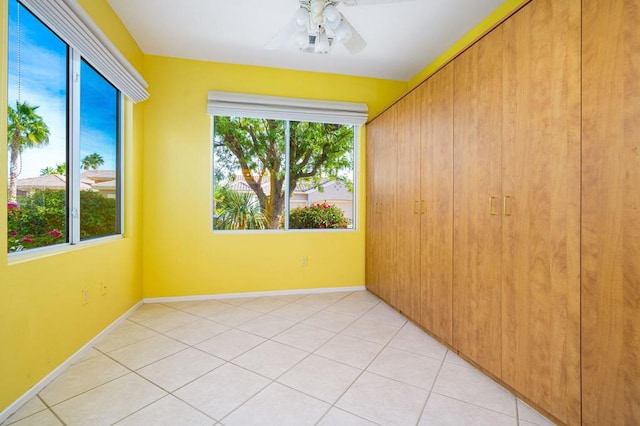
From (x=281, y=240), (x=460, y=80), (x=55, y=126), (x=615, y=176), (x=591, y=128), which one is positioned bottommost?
(x=281, y=240)

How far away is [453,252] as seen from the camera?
7.33 feet

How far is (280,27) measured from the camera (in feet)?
9.11

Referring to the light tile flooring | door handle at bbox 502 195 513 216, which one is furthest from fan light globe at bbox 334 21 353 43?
the light tile flooring

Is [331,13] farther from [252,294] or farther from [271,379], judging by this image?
[252,294]

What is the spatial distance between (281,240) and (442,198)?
1.98m

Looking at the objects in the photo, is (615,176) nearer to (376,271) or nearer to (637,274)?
(637,274)

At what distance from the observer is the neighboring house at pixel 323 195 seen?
12.4 feet

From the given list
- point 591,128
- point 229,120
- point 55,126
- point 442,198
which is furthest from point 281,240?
point 591,128

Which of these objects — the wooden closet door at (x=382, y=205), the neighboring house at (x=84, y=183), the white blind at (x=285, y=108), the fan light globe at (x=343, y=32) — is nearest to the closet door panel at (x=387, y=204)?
the wooden closet door at (x=382, y=205)

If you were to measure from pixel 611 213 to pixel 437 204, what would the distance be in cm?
123

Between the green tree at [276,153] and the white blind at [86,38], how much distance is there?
3.40 feet

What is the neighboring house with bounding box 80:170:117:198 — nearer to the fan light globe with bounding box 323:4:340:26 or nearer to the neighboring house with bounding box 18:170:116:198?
the neighboring house with bounding box 18:170:116:198

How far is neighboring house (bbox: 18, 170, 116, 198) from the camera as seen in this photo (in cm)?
172

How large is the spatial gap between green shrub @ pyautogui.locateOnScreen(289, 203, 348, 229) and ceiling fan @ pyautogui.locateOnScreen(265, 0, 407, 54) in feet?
6.26
